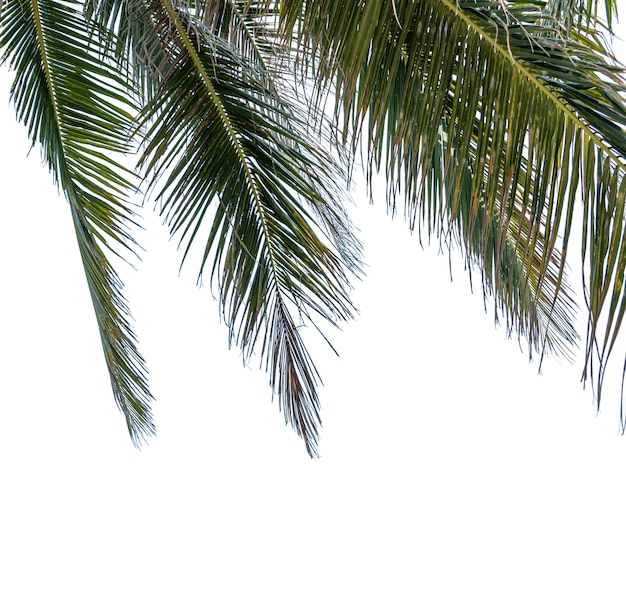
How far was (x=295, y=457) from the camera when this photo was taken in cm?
532

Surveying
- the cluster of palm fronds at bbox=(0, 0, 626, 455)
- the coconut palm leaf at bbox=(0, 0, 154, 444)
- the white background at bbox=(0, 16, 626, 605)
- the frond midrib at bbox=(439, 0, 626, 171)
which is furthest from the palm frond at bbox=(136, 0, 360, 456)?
the white background at bbox=(0, 16, 626, 605)

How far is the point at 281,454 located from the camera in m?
5.30

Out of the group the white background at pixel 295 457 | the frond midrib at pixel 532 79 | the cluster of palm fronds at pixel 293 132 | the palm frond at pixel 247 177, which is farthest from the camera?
the white background at pixel 295 457

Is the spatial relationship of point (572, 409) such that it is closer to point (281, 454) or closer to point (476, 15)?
point (281, 454)

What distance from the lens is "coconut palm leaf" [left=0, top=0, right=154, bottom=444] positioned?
204cm

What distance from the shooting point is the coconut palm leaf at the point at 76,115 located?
2039 millimetres

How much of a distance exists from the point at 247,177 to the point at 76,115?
0.59 meters

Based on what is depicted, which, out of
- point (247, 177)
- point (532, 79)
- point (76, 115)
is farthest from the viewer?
point (76, 115)

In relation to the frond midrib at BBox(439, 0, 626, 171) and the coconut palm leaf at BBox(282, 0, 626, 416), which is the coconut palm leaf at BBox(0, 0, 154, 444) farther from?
the frond midrib at BBox(439, 0, 626, 171)

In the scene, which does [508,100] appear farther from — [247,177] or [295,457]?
[295,457]

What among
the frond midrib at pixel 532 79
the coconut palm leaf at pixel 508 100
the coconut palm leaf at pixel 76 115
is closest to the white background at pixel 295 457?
the coconut palm leaf at pixel 76 115

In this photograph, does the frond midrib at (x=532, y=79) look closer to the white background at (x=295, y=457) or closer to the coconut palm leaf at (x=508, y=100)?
the coconut palm leaf at (x=508, y=100)

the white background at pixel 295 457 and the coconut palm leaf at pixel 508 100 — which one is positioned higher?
the coconut palm leaf at pixel 508 100

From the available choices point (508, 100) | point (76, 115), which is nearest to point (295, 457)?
point (76, 115)
